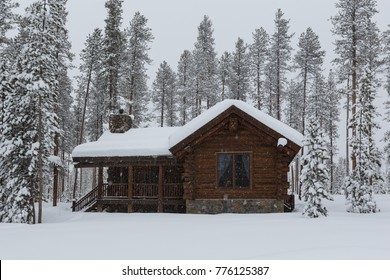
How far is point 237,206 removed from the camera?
61.1 ft

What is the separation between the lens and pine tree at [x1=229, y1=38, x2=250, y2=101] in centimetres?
4269

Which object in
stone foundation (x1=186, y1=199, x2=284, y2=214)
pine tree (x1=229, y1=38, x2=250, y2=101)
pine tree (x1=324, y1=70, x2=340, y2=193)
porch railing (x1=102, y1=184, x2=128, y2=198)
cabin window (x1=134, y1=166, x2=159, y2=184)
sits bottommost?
stone foundation (x1=186, y1=199, x2=284, y2=214)

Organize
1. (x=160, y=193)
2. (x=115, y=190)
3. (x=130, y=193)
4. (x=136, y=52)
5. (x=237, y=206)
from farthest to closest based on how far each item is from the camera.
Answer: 1. (x=136, y=52)
2. (x=115, y=190)
3. (x=130, y=193)
4. (x=160, y=193)
5. (x=237, y=206)

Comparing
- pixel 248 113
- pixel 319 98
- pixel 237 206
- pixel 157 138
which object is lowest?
pixel 237 206

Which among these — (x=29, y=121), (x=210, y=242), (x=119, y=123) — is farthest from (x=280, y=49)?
(x=210, y=242)

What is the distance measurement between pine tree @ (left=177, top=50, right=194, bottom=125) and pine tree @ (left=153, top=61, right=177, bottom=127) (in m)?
1.09

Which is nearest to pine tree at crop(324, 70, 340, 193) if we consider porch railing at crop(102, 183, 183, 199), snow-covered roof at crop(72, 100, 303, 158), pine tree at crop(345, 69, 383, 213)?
pine tree at crop(345, 69, 383, 213)

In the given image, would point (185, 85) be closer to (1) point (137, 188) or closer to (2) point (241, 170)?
(1) point (137, 188)

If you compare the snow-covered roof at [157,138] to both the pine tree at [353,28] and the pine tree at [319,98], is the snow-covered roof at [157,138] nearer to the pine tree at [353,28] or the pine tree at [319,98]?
the pine tree at [353,28]

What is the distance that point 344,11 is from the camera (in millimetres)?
30094

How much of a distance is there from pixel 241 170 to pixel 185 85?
2774 cm

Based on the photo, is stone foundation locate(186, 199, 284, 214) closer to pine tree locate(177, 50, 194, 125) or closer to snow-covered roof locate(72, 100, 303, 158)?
snow-covered roof locate(72, 100, 303, 158)
